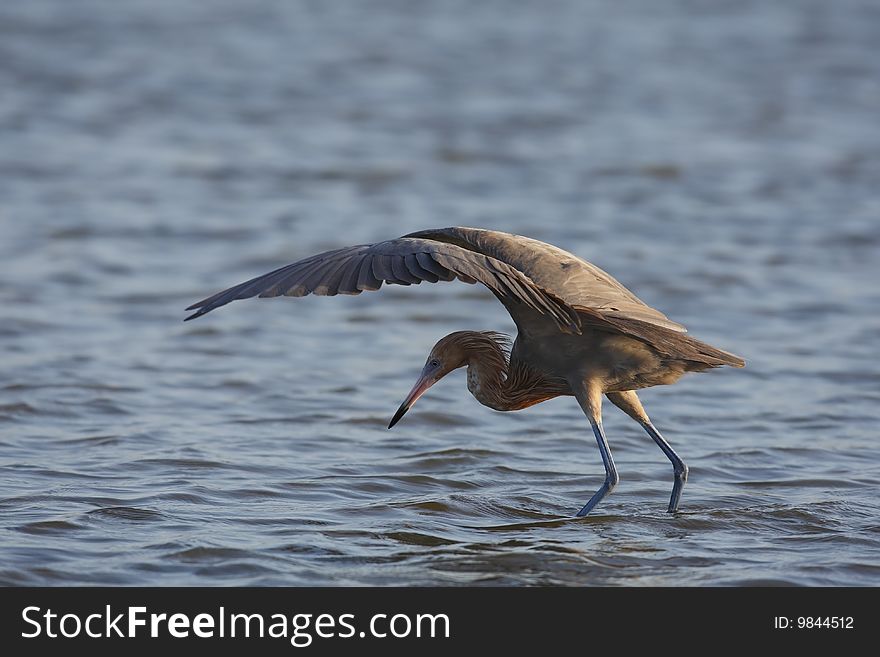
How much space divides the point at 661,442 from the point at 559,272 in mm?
1007

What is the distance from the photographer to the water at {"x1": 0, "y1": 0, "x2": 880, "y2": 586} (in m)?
6.51

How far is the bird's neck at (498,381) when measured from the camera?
7072 millimetres

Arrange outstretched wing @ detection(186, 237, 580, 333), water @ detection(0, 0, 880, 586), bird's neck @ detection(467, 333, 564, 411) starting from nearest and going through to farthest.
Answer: outstretched wing @ detection(186, 237, 580, 333), water @ detection(0, 0, 880, 586), bird's neck @ detection(467, 333, 564, 411)

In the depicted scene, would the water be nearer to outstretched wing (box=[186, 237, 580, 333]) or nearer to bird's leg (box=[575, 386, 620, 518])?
bird's leg (box=[575, 386, 620, 518])

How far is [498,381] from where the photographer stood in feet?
23.4

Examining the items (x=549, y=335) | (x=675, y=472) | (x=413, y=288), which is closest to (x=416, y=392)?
(x=549, y=335)

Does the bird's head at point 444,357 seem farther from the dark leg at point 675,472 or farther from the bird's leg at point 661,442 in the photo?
the dark leg at point 675,472

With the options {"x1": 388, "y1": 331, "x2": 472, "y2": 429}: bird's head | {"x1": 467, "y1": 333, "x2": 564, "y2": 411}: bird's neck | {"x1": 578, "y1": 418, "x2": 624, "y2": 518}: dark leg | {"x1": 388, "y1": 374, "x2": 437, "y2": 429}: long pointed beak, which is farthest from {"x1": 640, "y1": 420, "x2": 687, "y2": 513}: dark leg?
{"x1": 388, "y1": 374, "x2": 437, "y2": 429}: long pointed beak

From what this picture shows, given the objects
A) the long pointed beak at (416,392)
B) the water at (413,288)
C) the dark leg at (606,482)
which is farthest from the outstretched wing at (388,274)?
the water at (413,288)

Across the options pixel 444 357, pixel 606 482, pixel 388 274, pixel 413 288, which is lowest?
pixel 606 482

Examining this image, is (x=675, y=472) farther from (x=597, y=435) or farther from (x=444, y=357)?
(x=444, y=357)

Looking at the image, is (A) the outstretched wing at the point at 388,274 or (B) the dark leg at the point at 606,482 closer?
(A) the outstretched wing at the point at 388,274

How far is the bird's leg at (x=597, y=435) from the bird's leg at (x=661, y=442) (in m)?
0.25
